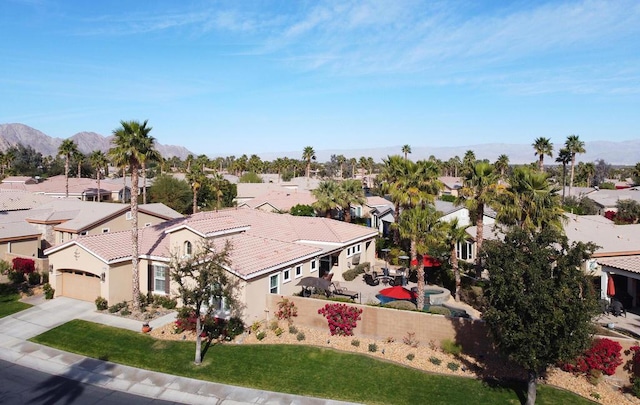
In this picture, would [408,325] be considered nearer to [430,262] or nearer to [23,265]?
[430,262]

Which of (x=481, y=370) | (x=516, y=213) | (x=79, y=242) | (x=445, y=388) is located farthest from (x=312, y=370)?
(x=79, y=242)

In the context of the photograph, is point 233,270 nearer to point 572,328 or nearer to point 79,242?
point 79,242

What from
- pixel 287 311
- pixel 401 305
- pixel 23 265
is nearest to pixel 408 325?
pixel 401 305

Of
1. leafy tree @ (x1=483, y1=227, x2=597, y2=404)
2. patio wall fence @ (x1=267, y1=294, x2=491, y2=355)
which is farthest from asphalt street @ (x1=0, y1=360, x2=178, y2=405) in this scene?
leafy tree @ (x1=483, y1=227, x2=597, y2=404)

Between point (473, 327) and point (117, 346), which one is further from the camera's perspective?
point (117, 346)

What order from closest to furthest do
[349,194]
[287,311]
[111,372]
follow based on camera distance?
[111,372] → [287,311] → [349,194]
